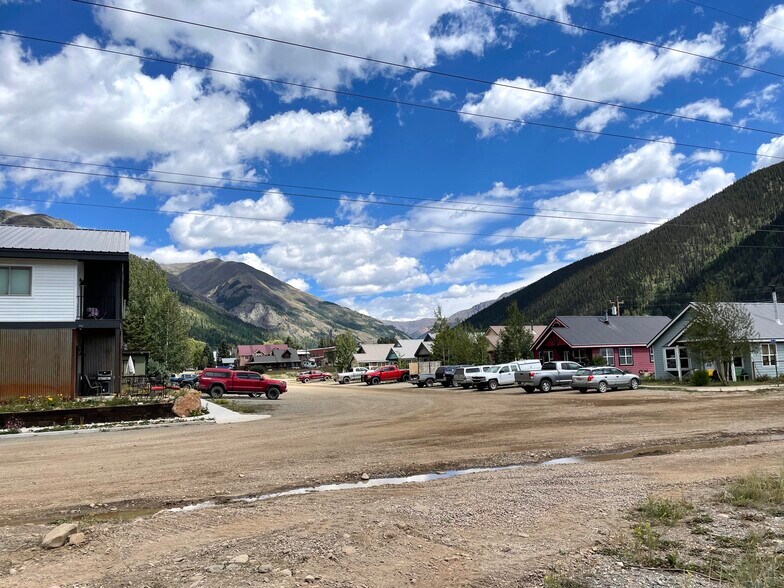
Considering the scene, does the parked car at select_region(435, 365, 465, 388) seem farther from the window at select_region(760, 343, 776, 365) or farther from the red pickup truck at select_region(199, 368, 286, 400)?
the window at select_region(760, 343, 776, 365)

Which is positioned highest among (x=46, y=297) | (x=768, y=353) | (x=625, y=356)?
(x=46, y=297)

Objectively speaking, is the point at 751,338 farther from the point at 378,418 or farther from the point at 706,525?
the point at 706,525

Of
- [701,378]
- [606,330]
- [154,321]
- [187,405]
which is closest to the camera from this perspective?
[187,405]

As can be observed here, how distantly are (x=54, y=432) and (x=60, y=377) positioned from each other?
7.19 metres

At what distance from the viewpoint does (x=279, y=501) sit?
8.13 m

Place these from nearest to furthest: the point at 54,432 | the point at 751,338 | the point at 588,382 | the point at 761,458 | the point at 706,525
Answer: the point at 706,525 < the point at 761,458 < the point at 54,432 < the point at 588,382 < the point at 751,338

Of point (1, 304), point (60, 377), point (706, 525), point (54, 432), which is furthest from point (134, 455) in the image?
point (1, 304)

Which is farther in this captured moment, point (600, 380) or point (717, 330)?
point (717, 330)

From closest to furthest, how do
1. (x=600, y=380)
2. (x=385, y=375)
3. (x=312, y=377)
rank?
(x=600, y=380)
(x=385, y=375)
(x=312, y=377)

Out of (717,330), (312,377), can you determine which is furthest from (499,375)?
(312,377)

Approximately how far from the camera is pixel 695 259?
489 feet

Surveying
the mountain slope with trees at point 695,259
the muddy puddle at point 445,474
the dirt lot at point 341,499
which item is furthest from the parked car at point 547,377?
the mountain slope with trees at point 695,259

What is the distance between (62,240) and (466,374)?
28693 mm

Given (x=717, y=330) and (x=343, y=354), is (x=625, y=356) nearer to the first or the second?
(x=717, y=330)
